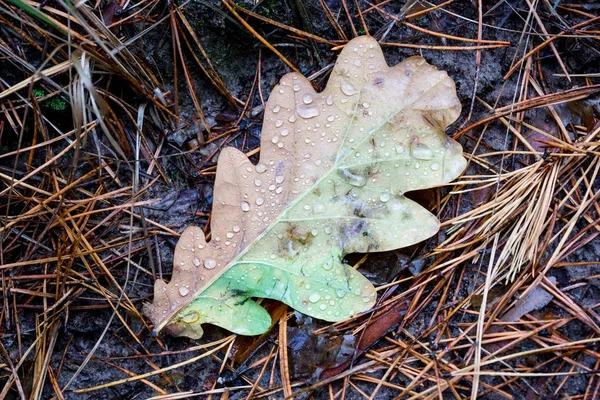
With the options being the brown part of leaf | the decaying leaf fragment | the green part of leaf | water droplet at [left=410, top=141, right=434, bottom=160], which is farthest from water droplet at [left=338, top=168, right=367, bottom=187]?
the green part of leaf

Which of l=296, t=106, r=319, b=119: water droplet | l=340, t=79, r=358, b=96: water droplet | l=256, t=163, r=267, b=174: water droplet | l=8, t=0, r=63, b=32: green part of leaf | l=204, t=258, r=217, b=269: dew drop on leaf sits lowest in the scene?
l=204, t=258, r=217, b=269: dew drop on leaf

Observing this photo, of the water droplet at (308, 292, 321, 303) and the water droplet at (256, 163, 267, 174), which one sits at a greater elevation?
the water droplet at (256, 163, 267, 174)

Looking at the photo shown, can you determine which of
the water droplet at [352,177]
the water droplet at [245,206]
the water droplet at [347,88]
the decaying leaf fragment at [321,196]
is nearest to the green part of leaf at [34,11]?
the decaying leaf fragment at [321,196]

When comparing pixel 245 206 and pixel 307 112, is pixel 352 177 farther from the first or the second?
pixel 245 206

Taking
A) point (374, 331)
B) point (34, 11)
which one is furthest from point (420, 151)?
point (34, 11)

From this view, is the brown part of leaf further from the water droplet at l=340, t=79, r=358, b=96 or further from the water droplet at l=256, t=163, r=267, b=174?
the water droplet at l=340, t=79, r=358, b=96

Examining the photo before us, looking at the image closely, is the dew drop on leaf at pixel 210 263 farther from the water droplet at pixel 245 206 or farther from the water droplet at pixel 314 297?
the water droplet at pixel 314 297

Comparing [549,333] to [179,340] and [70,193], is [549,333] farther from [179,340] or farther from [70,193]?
[70,193]
